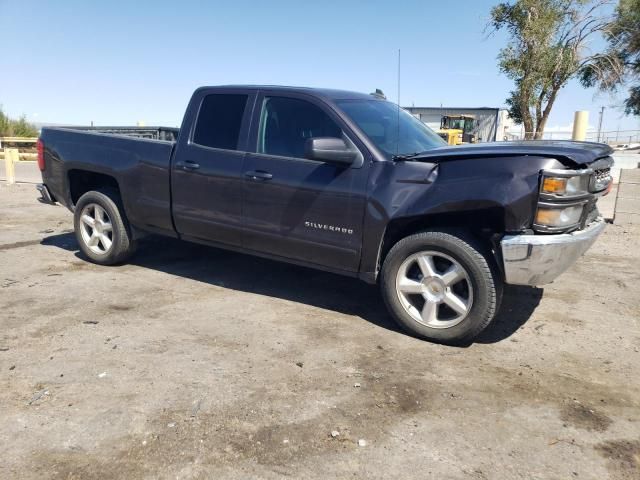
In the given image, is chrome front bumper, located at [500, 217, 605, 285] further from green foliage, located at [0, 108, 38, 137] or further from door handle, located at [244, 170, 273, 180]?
green foliage, located at [0, 108, 38, 137]

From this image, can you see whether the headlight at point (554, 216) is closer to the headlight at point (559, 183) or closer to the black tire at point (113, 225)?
the headlight at point (559, 183)

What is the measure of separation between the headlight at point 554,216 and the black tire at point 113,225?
4114 mm

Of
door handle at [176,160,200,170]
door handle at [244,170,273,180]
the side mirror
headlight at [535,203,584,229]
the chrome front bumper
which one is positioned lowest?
the chrome front bumper

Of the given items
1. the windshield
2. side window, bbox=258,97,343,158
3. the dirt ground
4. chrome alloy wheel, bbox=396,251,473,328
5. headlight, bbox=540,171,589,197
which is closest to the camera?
the dirt ground

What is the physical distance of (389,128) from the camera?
15.7ft

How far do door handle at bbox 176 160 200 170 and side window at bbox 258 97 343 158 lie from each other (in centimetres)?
68

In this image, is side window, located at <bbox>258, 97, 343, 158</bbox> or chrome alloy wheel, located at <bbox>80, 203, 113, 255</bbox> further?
chrome alloy wheel, located at <bbox>80, 203, 113, 255</bbox>

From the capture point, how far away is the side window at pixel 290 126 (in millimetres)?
4613

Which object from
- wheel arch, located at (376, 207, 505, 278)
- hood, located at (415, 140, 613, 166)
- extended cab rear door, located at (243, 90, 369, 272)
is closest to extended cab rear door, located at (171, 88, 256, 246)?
extended cab rear door, located at (243, 90, 369, 272)

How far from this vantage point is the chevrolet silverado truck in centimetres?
373

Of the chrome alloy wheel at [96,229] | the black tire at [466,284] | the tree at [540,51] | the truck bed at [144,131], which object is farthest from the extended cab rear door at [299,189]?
the tree at [540,51]

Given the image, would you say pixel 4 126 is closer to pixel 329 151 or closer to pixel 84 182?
pixel 84 182

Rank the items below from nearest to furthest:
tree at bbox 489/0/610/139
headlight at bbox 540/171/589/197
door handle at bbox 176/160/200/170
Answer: headlight at bbox 540/171/589/197 < door handle at bbox 176/160/200/170 < tree at bbox 489/0/610/139

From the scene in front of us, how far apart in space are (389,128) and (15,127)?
1281 inches
